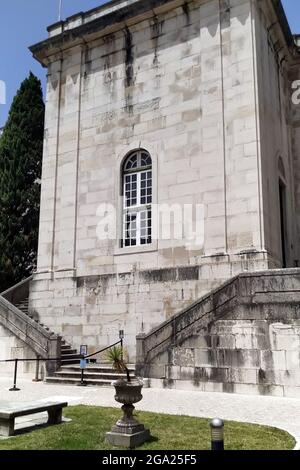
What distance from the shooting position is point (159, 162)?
1805 cm

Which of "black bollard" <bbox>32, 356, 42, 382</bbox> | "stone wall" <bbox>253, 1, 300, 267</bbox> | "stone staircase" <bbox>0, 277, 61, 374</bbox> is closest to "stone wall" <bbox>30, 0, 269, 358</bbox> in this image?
"stone wall" <bbox>253, 1, 300, 267</bbox>

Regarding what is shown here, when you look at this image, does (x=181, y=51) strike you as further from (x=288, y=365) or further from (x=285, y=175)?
(x=288, y=365)

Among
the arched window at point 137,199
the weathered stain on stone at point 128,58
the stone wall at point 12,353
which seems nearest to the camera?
the stone wall at point 12,353

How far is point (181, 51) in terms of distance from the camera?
18312mm

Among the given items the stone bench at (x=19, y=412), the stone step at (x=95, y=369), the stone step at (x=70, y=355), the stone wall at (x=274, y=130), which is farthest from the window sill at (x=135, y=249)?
→ the stone bench at (x=19, y=412)

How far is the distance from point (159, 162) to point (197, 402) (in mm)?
9855

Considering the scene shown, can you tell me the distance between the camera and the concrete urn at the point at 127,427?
6.57 meters

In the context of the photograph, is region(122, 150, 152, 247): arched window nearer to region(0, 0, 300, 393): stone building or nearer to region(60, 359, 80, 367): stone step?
region(0, 0, 300, 393): stone building

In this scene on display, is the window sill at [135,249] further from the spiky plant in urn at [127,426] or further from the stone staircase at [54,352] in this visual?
the spiky plant in urn at [127,426]

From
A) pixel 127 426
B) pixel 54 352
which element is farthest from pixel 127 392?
pixel 54 352

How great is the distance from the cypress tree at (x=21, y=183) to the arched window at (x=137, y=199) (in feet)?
27.0
